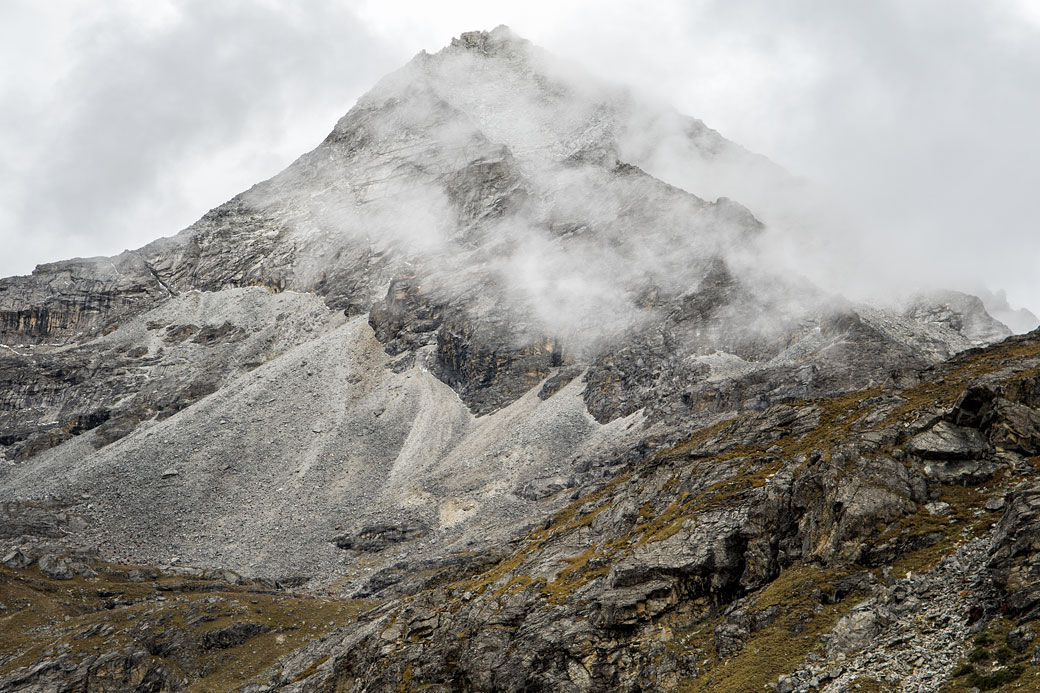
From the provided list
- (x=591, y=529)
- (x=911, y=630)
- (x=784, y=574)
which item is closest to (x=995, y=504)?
(x=911, y=630)

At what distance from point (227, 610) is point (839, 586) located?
88.3 meters

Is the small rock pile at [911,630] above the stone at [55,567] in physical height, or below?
below

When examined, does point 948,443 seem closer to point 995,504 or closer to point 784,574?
point 995,504

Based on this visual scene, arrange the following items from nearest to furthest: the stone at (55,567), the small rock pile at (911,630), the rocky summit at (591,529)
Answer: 1. the small rock pile at (911,630)
2. the rocky summit at (591,529)
3. the stone at (55,567)

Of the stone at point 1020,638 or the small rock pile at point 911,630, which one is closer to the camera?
the stone at point 1020,638

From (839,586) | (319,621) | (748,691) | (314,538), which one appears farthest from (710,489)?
(314,538)

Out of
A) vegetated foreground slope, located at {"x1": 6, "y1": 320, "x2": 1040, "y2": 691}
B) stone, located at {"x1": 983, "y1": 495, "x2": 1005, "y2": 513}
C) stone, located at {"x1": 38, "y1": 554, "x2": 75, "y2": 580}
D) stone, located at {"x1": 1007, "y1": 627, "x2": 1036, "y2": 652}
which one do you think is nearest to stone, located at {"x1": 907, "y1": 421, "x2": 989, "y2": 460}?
vegetated foreground slope, located at {"x1": 6, "y1": 320, "x2": 1040, "y2": 691}

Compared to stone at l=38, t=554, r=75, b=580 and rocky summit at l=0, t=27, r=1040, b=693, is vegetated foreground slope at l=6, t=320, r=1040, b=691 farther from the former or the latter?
stone at l=38, t=554, r=75, b=580

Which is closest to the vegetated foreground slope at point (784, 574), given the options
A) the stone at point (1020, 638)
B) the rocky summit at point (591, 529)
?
the stone at point (1020, 638)

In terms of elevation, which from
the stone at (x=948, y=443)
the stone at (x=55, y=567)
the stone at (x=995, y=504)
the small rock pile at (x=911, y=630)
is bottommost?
the small rock pile at (x=911, y=630)

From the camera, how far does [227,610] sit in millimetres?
108250

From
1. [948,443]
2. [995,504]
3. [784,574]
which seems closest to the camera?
[995,504]

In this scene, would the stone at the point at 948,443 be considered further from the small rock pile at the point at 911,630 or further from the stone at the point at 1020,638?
the stone at the point at 1020,638

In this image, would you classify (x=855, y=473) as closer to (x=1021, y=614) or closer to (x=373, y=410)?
(x=1021, y=614)
